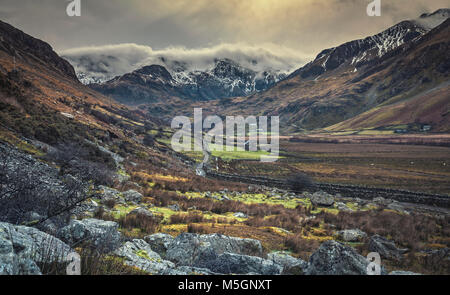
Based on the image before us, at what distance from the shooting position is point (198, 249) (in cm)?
657

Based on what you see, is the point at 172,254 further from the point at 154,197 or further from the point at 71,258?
Result: the point at 154,197

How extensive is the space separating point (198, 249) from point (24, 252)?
4.21 meters

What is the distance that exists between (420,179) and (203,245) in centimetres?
5915

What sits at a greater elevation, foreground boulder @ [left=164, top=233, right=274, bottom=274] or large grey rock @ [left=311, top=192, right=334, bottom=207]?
foreground boulder @ [left=164, top=233, right=274, bottom=274]

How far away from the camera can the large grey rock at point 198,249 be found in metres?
6.31

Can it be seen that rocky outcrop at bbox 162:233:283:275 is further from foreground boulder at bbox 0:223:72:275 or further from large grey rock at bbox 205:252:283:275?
foreground boulder at bbox 0:223:72:275

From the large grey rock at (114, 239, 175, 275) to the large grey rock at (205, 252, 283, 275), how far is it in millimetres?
1071

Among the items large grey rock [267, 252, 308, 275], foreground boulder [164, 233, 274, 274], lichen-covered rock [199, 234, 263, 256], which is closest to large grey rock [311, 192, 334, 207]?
lichen-covered rock [199, 234, 263, 256]

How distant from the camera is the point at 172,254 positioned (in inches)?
261

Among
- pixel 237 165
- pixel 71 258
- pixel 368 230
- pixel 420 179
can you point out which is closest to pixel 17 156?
pixel 71 258

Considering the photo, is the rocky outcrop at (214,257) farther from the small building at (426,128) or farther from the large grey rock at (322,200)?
the small building at (426,128)

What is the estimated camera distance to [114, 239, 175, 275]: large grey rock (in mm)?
4945
